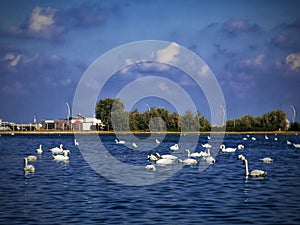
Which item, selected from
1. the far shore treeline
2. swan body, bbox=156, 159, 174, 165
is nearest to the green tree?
the far shore treeline

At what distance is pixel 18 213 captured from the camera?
2136 cm

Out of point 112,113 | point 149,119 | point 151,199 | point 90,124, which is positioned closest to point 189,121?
point 149,119

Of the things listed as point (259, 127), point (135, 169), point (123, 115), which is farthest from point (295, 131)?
point (135, 169)

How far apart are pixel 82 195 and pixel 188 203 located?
575cm

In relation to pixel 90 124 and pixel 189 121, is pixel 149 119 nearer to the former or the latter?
pixel 189 121

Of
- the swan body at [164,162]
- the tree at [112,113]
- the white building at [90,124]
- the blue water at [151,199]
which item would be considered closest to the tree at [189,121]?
the tree at [112,113]

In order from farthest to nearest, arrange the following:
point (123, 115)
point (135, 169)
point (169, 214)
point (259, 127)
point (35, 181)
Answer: point (259, 127) < point (123, 115) < point (135, 169) < point (35, 181) < point (169, 214)

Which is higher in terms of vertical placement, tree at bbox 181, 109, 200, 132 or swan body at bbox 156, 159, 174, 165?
tree at bbox 181, 109, 200, 132

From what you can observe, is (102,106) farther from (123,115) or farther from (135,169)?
(135,169)

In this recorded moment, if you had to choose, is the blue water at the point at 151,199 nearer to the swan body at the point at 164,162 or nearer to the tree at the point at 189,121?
the swan body at the point at 164,162

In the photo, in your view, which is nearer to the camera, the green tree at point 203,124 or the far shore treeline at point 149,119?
the far shore treeline at point 149,119

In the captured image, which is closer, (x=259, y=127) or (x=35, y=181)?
(x=35, y=181)

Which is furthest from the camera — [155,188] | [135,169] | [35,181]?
[135,169]

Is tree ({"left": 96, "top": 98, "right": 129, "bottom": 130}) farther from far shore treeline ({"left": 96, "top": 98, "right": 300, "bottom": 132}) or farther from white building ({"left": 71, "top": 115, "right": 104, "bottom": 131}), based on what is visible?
white building ({"left": 71, "top": 115, "right": 104, "bottom": 131})
